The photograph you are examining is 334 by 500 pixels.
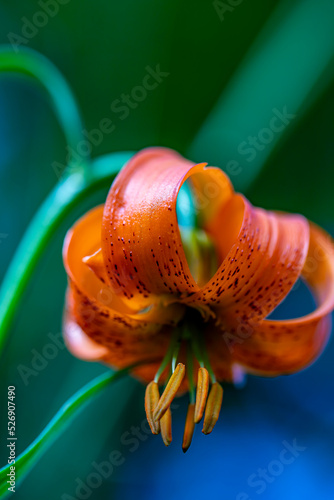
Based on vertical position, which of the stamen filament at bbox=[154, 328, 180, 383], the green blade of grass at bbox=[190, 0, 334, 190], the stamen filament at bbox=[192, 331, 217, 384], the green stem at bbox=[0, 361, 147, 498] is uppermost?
the green blade of grass at bbox=[190, 0, 334, 190]

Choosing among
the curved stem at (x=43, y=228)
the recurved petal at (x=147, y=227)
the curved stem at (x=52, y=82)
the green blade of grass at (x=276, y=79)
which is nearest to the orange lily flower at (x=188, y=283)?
the recurved petal at (x=147, y=227)

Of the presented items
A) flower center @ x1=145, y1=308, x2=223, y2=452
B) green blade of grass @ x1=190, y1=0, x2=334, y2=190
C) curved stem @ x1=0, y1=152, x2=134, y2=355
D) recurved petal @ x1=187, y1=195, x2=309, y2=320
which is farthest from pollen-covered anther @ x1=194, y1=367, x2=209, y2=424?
green blade of grass @ x1=190, y1=0, x2=334, y2=190

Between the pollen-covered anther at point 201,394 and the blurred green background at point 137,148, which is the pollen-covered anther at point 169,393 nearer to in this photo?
the pollen-covered anther at point 201,394

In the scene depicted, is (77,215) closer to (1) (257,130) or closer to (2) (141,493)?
(1) (257,130)

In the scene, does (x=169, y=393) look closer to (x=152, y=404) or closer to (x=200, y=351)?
(x=152, y=404)

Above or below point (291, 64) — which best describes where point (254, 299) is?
below

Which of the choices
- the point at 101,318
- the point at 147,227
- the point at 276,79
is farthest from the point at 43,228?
the point at 276,79

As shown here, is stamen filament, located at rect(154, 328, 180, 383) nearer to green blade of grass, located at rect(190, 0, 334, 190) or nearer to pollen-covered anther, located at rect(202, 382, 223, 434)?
pollen-covered anther, located at rect(202, 382, 223, 434)

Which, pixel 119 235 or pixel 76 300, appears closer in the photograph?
pixel 119 235

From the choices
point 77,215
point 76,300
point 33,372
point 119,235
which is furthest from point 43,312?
point 119,235
